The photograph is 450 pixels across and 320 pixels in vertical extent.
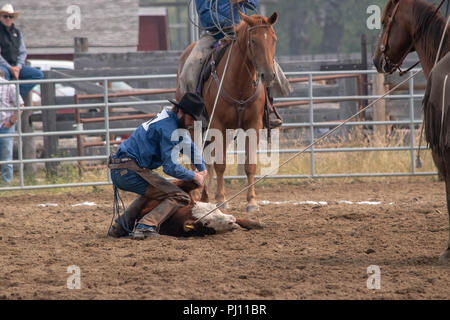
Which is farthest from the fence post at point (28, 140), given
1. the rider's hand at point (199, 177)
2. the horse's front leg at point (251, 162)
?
the rider's hand at point (199, 177)

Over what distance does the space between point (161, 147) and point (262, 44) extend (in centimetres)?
207

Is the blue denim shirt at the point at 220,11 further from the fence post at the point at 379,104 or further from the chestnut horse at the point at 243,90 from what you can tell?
the fence post at the point at 379,104

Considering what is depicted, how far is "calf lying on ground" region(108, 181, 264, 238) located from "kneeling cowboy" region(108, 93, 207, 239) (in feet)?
0.03

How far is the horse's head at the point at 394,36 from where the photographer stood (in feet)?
19.8

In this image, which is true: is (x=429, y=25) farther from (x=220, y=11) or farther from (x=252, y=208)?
(x=220, y=11)

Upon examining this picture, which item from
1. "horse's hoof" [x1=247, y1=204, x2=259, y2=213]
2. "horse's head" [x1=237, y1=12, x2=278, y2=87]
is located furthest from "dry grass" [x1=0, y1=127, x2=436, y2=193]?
"horse's head" [x1=237, y1=12, x2=278, y2=87]

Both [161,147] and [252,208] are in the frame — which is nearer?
[161,147]

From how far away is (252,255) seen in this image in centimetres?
604

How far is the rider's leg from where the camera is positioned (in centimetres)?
927

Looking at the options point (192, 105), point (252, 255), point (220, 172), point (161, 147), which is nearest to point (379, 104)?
point (220, 172)

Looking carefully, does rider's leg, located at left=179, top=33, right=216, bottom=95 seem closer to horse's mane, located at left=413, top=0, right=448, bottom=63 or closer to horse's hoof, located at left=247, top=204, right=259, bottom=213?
horse's hoof, located at left=247, top=204, right=259, bottom=213

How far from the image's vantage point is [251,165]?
9.01 m

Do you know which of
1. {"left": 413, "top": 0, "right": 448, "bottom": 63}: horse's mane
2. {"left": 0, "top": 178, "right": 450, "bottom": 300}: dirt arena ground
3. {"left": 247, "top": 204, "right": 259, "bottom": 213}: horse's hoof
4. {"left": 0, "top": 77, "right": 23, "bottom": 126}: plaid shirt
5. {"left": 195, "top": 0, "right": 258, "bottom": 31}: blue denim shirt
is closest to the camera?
{"left": 0, "top": 178, "right": 450, "bottom": 300}: dirt arena ground

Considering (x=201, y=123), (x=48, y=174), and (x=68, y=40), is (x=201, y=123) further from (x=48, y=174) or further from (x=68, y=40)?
(x=68, y=40)
